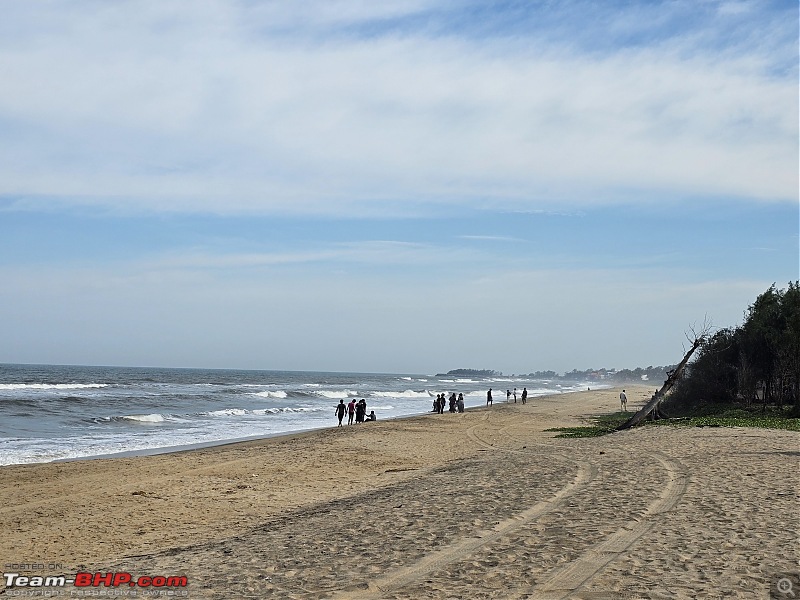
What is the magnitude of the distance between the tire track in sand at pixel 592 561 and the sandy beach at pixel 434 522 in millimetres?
24

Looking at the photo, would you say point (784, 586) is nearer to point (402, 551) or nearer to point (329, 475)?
point (402, 551)

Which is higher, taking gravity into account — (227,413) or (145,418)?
(145,418)

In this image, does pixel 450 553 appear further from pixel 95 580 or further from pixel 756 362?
pixel 756 362

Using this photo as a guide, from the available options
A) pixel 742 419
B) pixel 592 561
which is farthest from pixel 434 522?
pixel 742 419

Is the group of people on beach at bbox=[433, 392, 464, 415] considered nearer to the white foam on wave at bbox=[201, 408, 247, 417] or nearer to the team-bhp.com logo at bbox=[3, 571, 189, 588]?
the white foam on wave at bbox=[201, 408, 247, 417]

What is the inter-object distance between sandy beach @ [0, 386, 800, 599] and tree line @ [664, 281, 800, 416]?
44.0ft

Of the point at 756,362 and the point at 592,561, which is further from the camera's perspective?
the point at 756,362

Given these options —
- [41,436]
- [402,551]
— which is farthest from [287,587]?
[41,436]

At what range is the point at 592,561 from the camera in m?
7.09

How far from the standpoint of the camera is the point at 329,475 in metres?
16.5

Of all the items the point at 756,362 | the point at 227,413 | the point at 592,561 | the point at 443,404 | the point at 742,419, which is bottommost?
the point at 227,413

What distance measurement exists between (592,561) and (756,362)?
30.4 meters

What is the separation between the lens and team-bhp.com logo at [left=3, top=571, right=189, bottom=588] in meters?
7.23

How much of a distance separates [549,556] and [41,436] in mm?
23642
